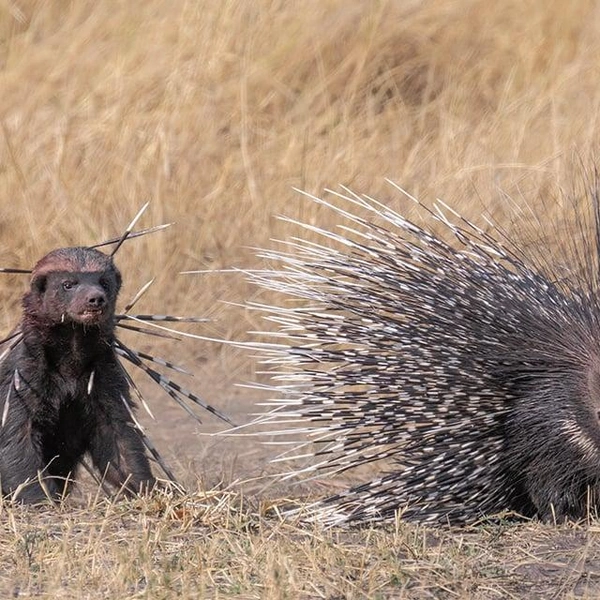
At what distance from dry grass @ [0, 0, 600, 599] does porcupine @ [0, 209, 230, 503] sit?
899 mm

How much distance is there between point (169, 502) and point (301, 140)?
4551mm

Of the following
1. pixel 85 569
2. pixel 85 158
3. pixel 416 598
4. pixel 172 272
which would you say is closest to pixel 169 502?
pixel 85 569

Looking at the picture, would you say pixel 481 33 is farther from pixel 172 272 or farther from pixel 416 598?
pixel 416 598

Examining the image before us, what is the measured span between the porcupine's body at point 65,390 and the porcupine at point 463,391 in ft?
1.73

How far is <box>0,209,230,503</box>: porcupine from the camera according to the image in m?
4.09

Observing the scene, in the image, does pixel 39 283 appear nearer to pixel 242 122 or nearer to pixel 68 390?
pixel 68 390

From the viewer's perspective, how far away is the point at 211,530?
370cm

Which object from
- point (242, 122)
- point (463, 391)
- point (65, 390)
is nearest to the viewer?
point (463, 391)

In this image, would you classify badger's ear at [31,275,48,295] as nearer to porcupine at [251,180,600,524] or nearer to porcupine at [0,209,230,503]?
porcupine at [0,209,230,503]

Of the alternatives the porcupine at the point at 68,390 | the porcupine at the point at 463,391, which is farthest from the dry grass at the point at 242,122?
the porcupine at the point at 463,391

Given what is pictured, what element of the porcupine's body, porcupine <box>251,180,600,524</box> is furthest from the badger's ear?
porcupine <box>251,180,600,524</box>

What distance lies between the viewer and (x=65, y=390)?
4.17 m

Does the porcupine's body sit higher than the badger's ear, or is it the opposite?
the badger's ear

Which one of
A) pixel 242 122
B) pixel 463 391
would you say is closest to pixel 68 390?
pixel 463 391
